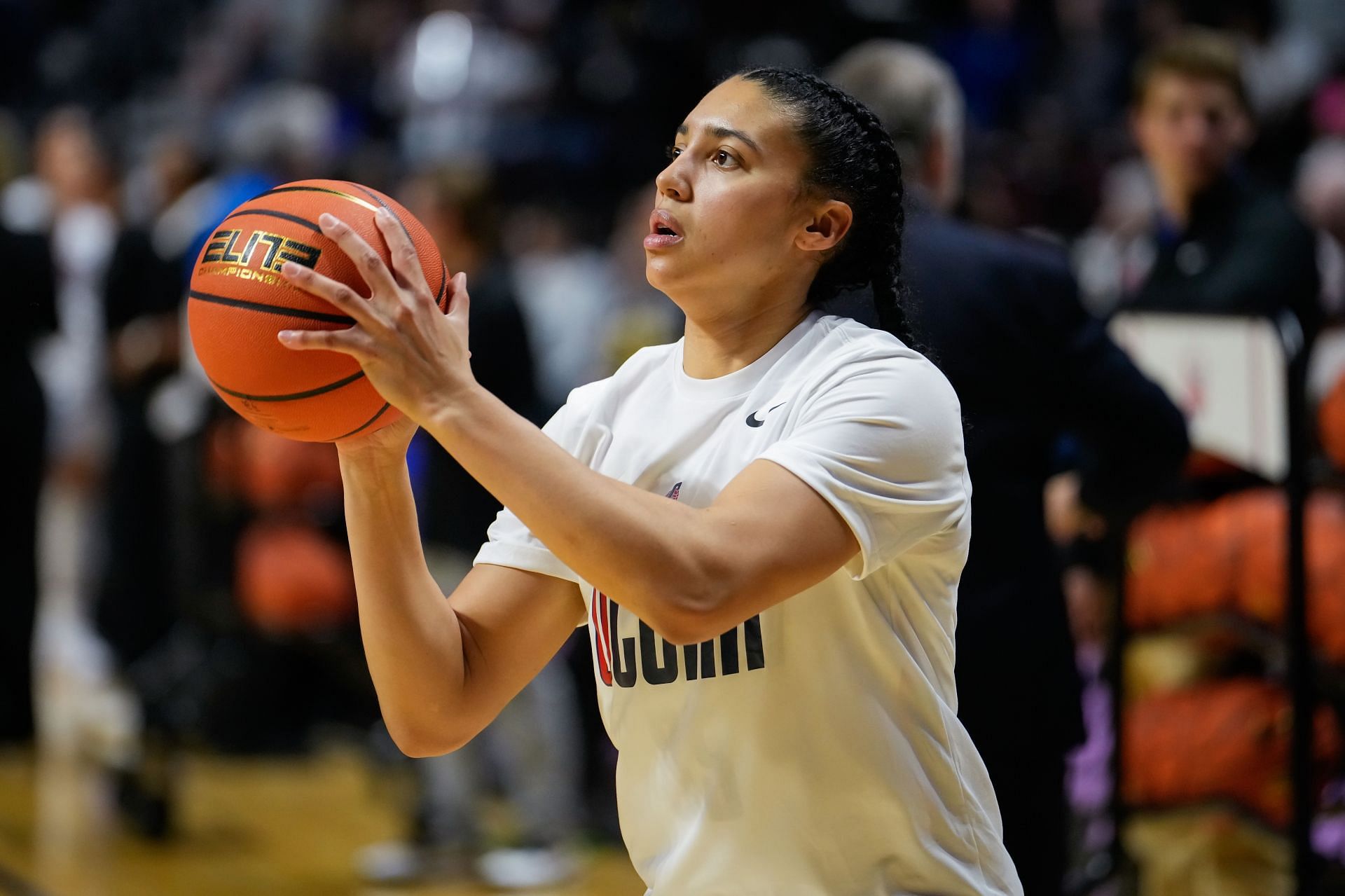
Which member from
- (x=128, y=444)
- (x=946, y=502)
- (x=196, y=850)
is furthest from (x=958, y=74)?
(x=946, y=502)

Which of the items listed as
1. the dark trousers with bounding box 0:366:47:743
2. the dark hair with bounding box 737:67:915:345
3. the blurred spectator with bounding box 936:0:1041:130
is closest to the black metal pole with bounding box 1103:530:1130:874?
the dark hair with bounding box 737:67:915:345

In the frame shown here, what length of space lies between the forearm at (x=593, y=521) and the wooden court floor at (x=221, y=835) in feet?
11.5

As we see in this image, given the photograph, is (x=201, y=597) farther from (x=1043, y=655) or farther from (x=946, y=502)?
(x=946, y=502)

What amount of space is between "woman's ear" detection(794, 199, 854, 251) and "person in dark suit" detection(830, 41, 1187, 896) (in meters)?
0.68

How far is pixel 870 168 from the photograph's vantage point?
204cm

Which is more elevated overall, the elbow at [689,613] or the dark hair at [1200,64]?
the dark hair at [1200,64]

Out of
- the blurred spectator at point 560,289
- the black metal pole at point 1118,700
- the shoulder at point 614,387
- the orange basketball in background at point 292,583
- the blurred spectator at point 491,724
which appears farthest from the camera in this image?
the blurred spectator at point 560,289

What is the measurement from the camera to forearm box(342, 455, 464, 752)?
6.40 feet

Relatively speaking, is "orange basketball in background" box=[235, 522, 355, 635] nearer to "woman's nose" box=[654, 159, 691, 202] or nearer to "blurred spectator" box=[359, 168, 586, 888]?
"blurred spectator" box=[359, 168, 586, 888]

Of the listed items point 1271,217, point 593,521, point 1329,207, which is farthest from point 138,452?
point 593,521

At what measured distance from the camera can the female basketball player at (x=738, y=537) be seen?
1.68 meters

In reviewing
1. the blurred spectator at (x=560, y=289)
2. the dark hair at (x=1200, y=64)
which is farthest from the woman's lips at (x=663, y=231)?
the blurred spectator at (x=560, y=289)

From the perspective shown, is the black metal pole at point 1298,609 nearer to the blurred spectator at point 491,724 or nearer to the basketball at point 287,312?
the basketball at point 287,312

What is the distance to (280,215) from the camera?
192 cm
